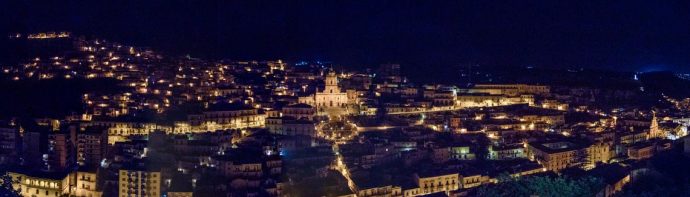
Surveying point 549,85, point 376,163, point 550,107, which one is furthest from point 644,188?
point 549,85

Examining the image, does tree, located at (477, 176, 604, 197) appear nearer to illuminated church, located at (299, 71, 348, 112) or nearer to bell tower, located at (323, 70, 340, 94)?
illuminated church, located at (299, 71, 348, 112)

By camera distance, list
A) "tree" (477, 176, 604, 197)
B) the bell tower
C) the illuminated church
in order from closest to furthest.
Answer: "tree" (477, 176, 604, 197)
the illuminated church
the bell tower

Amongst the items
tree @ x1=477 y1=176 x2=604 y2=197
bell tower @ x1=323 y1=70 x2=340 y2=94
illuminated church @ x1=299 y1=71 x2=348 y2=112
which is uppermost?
bell tower @ x1=323 y1=70 x2=340 y2=94

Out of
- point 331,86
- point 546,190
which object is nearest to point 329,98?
point 331,86

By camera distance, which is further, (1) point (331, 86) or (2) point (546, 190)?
(1) point (331, 86)

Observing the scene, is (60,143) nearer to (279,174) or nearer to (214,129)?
(214,129)

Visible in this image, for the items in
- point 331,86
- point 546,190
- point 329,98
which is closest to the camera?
point 546,190

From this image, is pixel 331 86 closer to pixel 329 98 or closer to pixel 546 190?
pixel 329 98

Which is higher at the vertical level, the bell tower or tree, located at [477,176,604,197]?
the bell tower

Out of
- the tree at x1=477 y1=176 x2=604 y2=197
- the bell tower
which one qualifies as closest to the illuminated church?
the bell tower
